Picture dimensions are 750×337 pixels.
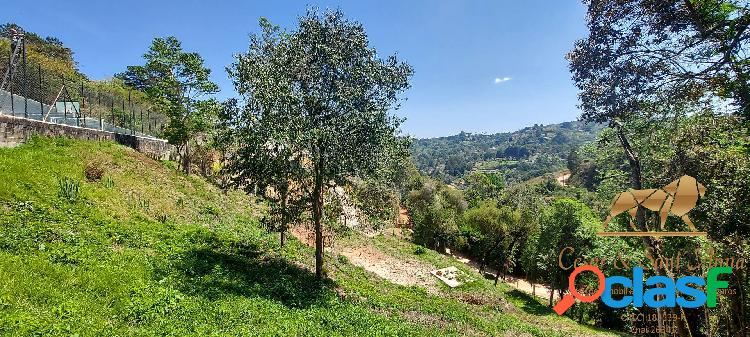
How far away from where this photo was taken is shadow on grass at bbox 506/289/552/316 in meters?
31.4

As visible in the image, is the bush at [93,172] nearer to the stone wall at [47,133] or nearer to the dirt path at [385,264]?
the stone wall at [47,133]

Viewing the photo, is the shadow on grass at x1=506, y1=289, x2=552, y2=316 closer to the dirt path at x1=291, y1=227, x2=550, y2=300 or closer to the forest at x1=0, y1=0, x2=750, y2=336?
the forest at x1=0, y1=0, x2=750, y2=336

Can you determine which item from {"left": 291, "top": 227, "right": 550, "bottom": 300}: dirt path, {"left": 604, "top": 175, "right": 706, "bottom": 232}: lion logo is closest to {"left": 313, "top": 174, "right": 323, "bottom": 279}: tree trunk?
{"left": 291, "top": 227, "right": 550, "bottom": 300}: dirt path

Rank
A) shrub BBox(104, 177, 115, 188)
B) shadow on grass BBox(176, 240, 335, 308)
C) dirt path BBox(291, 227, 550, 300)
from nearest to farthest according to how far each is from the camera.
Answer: shadow on grass BBox(176, 240, 335, 308) → shrub BBox(104, 177, 115, 188) → dirt path BBox(291, 227, 550, 300)

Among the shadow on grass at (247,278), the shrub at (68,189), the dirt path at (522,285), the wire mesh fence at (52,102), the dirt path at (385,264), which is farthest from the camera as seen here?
the dirt path at (522,285)

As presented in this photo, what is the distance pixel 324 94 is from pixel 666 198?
40.9ft

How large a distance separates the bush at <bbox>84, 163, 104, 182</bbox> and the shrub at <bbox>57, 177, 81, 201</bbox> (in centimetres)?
213

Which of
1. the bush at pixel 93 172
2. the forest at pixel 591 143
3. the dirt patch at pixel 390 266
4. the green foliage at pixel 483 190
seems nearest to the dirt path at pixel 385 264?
the dirt patch at pixel 390 266

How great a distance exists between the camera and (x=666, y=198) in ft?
29.0

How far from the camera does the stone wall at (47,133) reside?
18641 mm

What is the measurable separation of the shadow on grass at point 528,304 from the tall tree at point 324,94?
2128 cm

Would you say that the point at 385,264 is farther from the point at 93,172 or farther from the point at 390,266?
A: the point at 93,172

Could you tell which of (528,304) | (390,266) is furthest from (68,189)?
(528,304)

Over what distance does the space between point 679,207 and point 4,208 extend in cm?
1982
